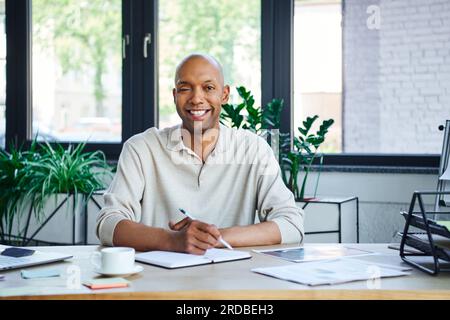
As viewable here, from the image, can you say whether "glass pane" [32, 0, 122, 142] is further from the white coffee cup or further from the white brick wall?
the white coffee cup

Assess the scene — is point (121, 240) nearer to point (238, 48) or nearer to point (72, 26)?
point (238, 48)

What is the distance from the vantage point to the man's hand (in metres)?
1.77

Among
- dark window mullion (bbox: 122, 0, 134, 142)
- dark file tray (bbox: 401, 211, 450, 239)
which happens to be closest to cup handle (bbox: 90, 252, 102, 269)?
dark file tray (bbox: 401, 211, 450, 239)

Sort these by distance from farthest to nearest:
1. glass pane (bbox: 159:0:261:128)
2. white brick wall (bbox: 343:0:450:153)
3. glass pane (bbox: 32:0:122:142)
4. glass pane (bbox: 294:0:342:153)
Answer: glass pane (bbox: 32:0:122:142) → glass pane (bbox: 159:0:261:128) → glass pane (bbox: 294:0:342:153) → white brick wall (bbox: 343:0:450:153)

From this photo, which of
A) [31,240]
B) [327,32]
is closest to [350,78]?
[327,32]

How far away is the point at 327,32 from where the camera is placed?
3.84 m

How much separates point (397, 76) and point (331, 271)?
234cm

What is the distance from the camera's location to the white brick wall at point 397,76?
11.8ft

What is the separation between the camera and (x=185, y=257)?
1.72m

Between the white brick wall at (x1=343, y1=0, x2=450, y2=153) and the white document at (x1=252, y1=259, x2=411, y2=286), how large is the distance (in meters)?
2.13

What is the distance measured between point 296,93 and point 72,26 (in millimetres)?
1545

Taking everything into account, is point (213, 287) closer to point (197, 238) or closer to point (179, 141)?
point (197, 238)

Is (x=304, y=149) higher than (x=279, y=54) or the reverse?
the reverse

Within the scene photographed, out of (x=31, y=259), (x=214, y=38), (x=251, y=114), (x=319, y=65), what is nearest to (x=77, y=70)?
(x=214, y=38)
